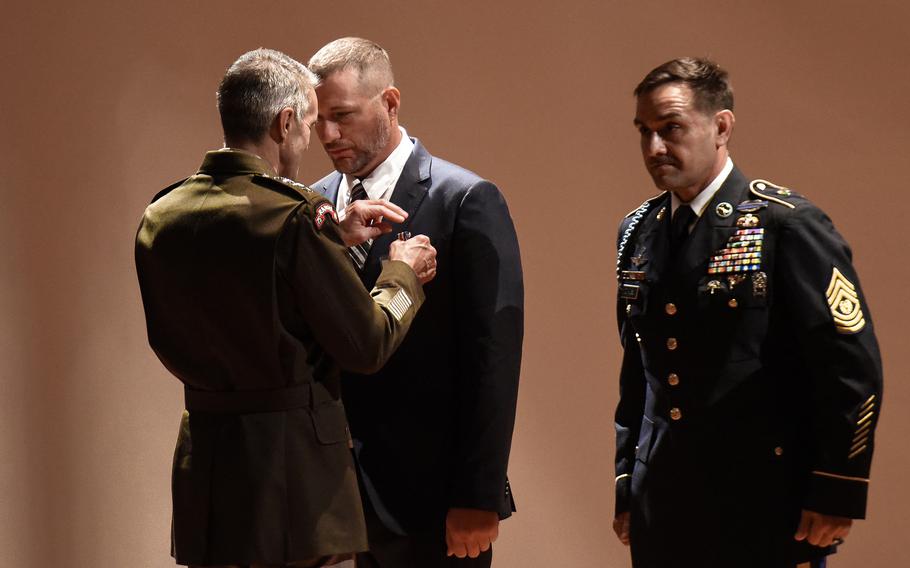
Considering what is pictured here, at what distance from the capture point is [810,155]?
12.4ft

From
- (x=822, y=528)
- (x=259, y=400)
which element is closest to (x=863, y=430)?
(x=822, y=528)

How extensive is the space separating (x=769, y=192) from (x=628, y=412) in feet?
1.89

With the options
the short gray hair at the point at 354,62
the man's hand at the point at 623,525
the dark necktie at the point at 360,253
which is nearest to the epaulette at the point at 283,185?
the dark necktie at the point at 360,253

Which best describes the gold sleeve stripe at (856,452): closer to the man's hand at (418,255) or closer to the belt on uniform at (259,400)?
the man's hand at (418,255)

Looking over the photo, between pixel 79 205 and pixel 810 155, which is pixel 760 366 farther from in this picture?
pixel 79 205

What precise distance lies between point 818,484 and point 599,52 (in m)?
2.14

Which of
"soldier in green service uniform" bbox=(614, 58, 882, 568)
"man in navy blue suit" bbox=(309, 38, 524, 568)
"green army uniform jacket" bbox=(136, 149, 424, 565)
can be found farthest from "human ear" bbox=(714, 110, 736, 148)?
"green army uniform jacket" bbox=(136, 149, 424, 565)

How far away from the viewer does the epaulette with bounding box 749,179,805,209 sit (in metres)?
2.16

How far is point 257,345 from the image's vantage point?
1.88 metres

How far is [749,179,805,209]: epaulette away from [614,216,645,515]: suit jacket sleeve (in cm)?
38

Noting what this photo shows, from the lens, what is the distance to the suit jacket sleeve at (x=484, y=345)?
2199 millimetres

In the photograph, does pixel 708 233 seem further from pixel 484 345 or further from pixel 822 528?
pixel 822 528

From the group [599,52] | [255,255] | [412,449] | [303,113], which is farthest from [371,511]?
[599,52]

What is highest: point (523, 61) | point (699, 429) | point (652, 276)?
point (523, 61)
